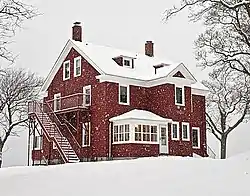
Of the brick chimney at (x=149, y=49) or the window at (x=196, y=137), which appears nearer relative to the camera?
the window at (x=196, y=137)

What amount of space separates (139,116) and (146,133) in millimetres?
1204

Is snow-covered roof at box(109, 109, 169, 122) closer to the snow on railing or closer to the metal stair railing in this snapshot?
the snow on railing

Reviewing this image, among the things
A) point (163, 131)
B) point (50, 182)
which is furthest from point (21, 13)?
point (163, 131)

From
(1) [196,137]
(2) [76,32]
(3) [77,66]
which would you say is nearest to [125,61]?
(3) [77,66]

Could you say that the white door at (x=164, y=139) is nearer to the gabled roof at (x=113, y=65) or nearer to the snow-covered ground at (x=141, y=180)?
the gabled roof at (x=113, y=65)

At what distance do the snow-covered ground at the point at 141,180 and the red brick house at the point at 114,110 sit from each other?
46.1ft

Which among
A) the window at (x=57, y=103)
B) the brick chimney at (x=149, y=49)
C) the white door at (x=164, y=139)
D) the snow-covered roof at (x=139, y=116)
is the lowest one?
the white door at (x=164, y=139)

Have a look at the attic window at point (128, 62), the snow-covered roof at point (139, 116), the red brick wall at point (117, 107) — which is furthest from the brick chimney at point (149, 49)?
the snow-covered roof at point (139, 116)

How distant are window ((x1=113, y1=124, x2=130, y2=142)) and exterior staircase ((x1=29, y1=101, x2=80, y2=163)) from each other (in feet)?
9.54

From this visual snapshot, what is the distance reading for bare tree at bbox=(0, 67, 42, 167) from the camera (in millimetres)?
44094

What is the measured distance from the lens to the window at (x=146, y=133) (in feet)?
98.3

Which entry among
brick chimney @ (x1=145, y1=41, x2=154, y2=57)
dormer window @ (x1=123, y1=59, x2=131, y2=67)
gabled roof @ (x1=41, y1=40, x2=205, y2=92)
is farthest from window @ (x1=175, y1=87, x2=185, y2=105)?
brick chimney @ (x1=145, y1=41, x2=154, y2=57)

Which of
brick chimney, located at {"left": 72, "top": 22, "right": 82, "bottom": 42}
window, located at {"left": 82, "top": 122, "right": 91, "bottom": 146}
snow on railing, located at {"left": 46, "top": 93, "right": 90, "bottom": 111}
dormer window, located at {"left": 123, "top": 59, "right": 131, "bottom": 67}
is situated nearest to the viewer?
snow on railing, located at {"left": 46, "top": 93, "right": 90, "bottom": 111}

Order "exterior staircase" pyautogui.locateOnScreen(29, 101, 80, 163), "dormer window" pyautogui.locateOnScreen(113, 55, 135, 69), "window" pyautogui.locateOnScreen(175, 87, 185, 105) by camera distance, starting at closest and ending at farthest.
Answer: "exterior staircase" pyautogui.locateOnScreen(29, 101, 80, 163), "window" pyautogui.locateOnScreen(175, 87, 185, 105), "dormer window" pyautogui.locateOnScreen(113, 55, 135, 69)
